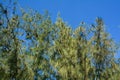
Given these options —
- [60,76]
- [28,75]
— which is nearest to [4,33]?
[28,75]

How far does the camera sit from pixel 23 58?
1002 inches

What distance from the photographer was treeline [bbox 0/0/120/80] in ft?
82.3

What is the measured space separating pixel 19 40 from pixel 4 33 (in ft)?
4.35

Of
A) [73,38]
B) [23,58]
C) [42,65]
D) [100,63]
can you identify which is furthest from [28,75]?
[100,63]

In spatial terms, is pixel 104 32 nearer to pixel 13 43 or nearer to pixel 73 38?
pixel 73 38

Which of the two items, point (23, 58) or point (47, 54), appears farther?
point (47, 54)

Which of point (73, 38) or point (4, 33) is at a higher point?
point (73, 38)

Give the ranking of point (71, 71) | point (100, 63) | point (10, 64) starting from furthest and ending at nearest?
1. point (100, 63)
2. point (71, 71)
3. point (10, 64)

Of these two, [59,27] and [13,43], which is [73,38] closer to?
[59,27]

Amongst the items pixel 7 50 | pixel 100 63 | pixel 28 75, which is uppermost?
pixel 100 63

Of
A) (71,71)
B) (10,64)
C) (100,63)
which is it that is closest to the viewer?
(10,64)

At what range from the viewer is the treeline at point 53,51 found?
25094 millimetres

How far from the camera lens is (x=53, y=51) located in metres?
29.4

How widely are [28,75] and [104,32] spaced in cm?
980
